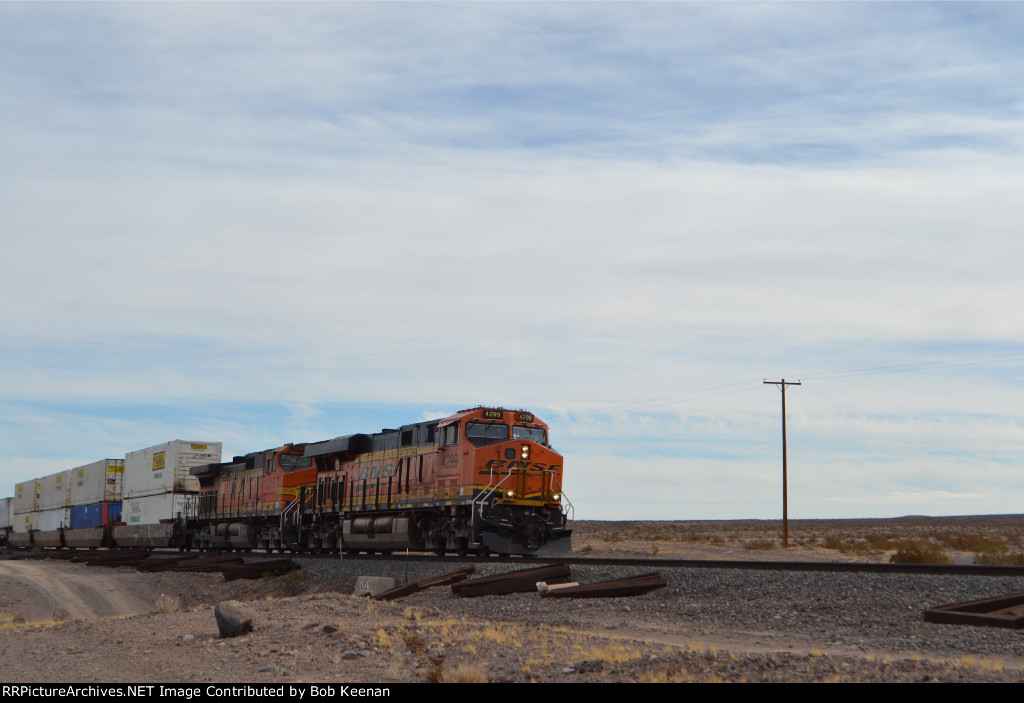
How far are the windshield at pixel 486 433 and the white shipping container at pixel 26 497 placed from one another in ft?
150

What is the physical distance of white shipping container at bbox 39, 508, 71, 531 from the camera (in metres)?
54.0

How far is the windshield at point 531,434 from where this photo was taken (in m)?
26.0

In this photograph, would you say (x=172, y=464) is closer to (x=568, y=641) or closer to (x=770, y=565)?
(x=770, y=565)

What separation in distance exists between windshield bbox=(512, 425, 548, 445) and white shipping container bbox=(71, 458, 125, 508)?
31336 millimetres

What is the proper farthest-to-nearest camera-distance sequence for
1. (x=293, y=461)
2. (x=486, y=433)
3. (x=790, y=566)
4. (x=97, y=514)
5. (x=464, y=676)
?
1. (x=97, y=514)
2. (x=293, y=461)
3. (x=486, y=433)
4. (x=790, y=566)
5. (x=464, y=676)

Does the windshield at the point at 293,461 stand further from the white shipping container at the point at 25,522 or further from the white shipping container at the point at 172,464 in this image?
the white shipping container at the point at 25,522

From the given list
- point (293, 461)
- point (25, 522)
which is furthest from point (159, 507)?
A: point (25, 522)

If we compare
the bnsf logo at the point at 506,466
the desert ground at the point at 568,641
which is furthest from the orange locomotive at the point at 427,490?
the desert ground at the point at 568,641

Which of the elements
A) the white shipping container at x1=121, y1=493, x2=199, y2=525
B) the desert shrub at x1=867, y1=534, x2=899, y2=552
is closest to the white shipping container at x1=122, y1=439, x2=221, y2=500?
the white shipping container at x1=121, y1=493, x2=199, y2=525

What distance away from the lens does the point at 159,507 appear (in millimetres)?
43812

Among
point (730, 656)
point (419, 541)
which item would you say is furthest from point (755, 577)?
point (419, 541)

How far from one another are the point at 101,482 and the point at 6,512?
21460mm

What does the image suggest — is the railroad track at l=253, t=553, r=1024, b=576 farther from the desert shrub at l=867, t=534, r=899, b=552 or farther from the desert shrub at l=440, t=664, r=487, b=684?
the desert shrub at l=867, t=534, r=899, b=552

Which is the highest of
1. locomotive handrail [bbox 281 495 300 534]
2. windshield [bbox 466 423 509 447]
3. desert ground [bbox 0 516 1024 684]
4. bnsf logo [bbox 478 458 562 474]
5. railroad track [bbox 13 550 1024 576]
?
windshield [bbox 466 423 509 447]
